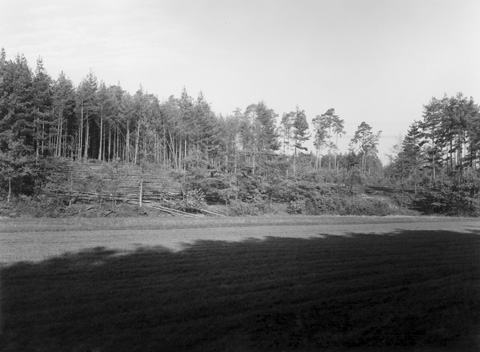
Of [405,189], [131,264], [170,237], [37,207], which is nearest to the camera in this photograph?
[131,264]

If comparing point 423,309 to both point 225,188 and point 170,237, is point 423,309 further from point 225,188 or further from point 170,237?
point 225,188

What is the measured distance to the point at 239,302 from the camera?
792 centimetres

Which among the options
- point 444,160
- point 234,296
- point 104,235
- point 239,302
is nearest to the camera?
point 239,302

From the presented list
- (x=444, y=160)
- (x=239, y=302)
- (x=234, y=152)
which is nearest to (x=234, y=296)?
(x=239, y=302)

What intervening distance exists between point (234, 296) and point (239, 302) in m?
0.41

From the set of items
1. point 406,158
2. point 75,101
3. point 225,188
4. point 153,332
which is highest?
point 75,101

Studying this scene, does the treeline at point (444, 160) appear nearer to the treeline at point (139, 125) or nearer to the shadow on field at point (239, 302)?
the treeline at point (139, 125)

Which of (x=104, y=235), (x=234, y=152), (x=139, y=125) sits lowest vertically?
(x=104, y=235)

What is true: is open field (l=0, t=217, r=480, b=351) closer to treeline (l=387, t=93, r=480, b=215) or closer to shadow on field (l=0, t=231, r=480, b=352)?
shadow on field (l=0, t=231, r=480, b=352)

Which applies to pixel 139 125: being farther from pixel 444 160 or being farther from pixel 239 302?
pixel 239 302

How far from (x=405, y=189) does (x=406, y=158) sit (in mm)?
14759

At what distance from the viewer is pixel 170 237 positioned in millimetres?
17344

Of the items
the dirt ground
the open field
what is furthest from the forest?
the open field

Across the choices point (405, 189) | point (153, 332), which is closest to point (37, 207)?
point (153, 332)
